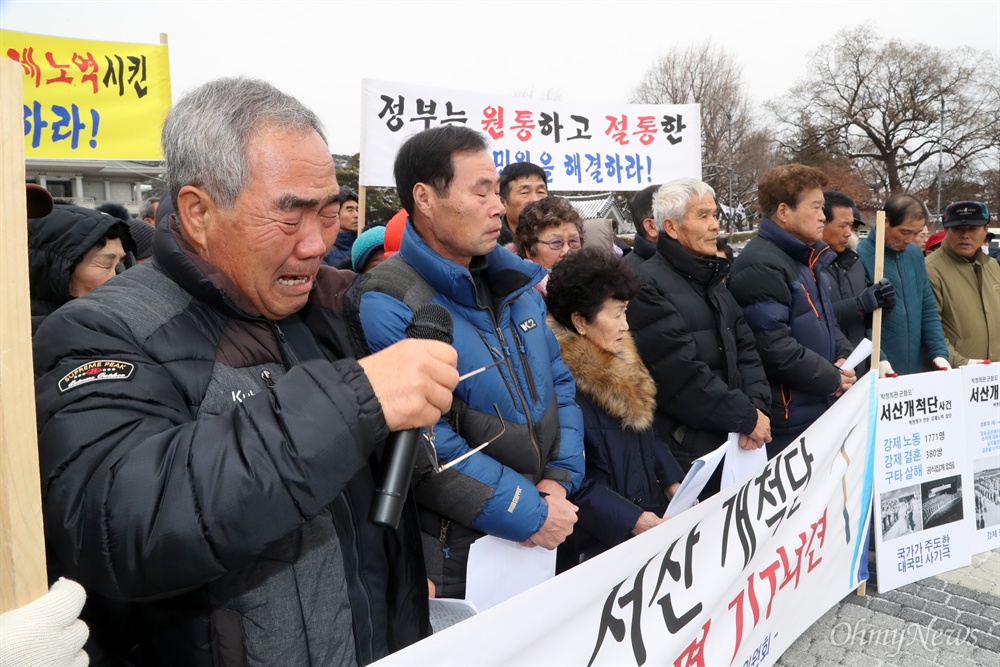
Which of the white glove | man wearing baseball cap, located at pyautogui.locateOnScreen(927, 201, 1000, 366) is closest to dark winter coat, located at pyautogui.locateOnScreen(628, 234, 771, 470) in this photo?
man wearing baseball cap, located at pyautogui.locateOnScreen(927, 201, 1000, 366)

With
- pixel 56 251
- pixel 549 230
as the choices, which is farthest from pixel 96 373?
pixel 549 230

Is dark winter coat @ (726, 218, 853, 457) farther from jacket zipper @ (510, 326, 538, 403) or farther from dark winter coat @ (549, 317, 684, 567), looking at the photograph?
jacket zipper @ (510, 326, 538, 403)

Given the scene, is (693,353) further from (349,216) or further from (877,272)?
(349,216)

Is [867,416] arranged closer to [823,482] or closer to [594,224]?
[823,482]

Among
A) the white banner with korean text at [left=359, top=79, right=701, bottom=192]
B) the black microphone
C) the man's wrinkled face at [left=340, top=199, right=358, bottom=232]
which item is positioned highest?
the white banner with korean text at [left=359, top=79, right=701, bottom=192]

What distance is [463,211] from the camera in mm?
2502

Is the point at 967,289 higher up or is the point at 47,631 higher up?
the point at 967,289

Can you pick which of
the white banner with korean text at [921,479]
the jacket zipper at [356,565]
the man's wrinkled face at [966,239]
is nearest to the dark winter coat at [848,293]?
the white banner with korean text at [921,479]

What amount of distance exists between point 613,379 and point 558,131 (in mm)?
3762

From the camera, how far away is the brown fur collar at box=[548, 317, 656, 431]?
107 inches

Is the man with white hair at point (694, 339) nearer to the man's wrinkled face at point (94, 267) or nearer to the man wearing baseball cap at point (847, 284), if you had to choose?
the man wearing baseball cap at point (847, 284)

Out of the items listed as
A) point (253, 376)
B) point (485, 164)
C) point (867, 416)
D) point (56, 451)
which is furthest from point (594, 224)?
point (56, 451)

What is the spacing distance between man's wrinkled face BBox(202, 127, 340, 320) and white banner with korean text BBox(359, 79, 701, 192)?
160 inches

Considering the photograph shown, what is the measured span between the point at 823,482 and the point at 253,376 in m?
2.71
